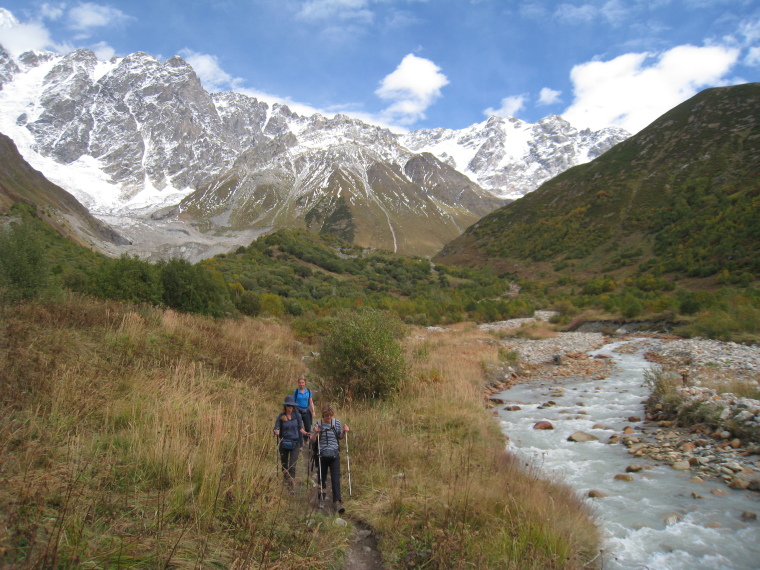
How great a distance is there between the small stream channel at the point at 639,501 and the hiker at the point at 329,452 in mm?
3330

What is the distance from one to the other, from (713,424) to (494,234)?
8062 cm

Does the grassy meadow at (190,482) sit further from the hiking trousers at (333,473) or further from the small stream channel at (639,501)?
the small stream channel at (639,501)

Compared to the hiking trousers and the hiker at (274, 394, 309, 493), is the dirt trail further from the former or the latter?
the hiker at (274, 394, 309, 493)

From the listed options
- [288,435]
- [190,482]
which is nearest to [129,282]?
[288,435]

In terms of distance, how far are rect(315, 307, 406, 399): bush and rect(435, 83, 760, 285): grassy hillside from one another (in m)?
37.3

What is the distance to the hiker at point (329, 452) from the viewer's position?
564 cm

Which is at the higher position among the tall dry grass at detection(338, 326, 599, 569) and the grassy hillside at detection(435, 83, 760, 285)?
the grassy hillside at detection(435, 83, 760, 285)

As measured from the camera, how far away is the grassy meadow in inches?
121

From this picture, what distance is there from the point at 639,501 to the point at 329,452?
516 cm

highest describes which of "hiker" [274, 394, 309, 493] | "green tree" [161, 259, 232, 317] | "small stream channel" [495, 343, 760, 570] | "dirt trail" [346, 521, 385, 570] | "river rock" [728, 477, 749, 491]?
"green tree" [161, 259, 232, 317]

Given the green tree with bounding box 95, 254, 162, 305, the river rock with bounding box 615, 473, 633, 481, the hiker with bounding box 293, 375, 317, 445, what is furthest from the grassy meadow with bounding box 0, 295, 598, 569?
the green tree with bounding box 95, 254, 162, 305

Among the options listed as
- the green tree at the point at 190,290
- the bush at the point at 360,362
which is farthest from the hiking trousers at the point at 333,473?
the green tree at the point at 190,290

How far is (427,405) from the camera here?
32.9 feet

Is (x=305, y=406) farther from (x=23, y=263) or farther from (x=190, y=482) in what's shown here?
(x=23, y=263)
